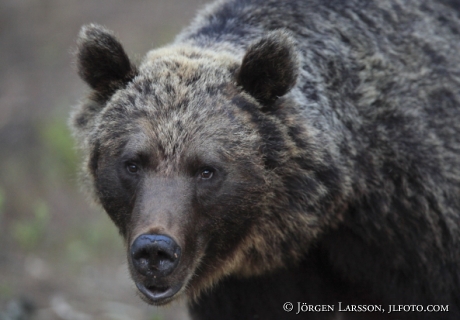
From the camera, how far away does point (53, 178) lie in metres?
12.4

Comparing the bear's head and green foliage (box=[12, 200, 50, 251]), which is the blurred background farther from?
the bear's head

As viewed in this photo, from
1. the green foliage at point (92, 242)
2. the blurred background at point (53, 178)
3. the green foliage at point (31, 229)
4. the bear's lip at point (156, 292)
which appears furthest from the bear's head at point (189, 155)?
the green foliage at point (92, 242)

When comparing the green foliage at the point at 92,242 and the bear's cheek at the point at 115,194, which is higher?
the bear's cheek at the point at 115,194

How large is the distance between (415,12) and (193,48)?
201cm

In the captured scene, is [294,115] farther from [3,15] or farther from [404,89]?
[3,15]

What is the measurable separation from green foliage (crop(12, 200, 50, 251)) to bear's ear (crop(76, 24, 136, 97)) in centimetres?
416

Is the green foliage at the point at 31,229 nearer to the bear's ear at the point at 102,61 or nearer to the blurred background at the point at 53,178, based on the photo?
the blurred background at the point at 53,178

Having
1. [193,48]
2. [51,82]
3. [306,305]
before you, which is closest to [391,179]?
[306,305]

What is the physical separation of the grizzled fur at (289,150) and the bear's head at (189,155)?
11 mm

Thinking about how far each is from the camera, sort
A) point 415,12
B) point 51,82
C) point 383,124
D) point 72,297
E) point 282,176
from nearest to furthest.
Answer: point 282,176, point 383,124, point 415,12, point 72,297, point 51,82

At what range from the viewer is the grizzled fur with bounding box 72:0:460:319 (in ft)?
17.6

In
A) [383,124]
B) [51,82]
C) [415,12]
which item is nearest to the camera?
[383,124]

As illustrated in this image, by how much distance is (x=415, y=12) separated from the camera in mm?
6699

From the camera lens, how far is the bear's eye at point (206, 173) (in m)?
5.33
